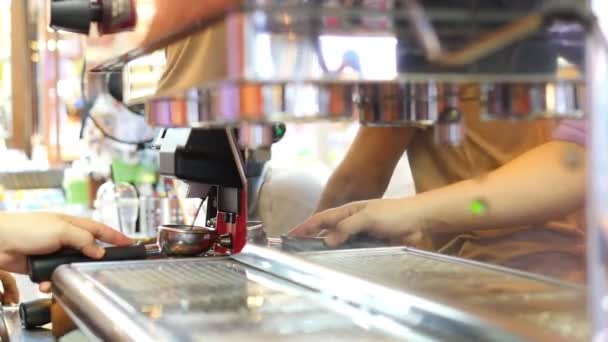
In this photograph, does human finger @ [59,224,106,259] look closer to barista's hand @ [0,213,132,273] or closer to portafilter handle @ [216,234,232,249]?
barista's hand @ [0,213,132,273]

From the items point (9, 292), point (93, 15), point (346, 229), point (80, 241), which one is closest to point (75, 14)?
point (93, 15)

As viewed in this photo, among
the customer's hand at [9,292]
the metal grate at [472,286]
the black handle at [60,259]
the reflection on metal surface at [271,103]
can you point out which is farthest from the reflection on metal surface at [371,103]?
the customer's hand at [9,292]

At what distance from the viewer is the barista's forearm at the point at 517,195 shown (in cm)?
63

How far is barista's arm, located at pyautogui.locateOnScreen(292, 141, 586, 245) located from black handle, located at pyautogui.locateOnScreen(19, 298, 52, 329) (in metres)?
0.31

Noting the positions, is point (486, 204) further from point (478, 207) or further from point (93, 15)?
point (93, 15)

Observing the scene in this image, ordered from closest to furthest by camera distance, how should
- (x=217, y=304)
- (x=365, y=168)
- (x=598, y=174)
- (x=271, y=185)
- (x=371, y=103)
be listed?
(x=598, y=174) < (x=371, y=103) < (x=217, y=304) < (x=365, y=168) < (x=271, y=185)

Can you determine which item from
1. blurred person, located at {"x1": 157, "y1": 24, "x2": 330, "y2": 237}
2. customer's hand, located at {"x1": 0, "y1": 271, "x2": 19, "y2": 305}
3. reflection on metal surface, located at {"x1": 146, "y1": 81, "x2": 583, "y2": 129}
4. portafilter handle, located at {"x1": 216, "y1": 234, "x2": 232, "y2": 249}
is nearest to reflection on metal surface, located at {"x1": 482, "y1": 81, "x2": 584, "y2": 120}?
reflection on metal surface, located at {"x1": 146, "y1": 81, "x2": 583, "y2": 129}

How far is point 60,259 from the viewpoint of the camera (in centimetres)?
96

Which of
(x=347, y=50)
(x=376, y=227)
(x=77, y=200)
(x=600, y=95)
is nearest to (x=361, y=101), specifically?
(x=347, y=50)

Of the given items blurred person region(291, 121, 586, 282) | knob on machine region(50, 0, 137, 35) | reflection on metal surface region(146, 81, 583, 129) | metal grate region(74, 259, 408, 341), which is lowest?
metal grate region(74, 259, 408, 341)

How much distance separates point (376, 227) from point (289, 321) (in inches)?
11.2

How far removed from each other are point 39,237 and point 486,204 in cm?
53

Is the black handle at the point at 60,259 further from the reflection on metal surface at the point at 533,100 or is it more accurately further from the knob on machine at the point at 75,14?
the reflection on metal surface at the point at 533,100

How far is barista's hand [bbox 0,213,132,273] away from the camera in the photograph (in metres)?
0.97
